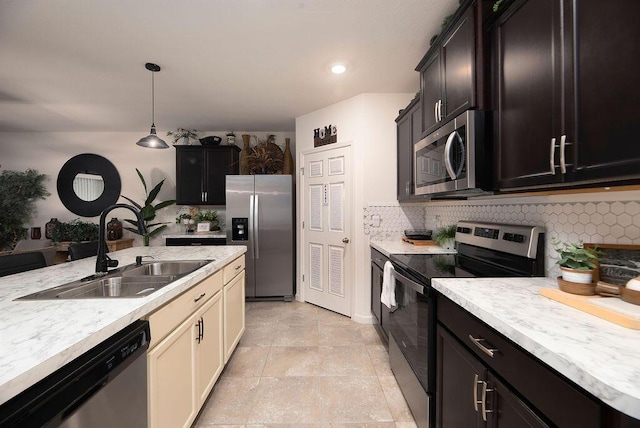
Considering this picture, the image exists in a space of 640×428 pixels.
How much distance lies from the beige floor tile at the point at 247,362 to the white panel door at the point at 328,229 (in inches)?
45.2

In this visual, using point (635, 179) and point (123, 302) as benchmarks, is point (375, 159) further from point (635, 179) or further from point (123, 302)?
point (123, 302)

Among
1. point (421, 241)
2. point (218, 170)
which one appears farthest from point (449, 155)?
point (218, 170)

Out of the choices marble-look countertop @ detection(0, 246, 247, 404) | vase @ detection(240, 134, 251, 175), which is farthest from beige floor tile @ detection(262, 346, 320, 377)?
vase @ detection(240, 134, 251, 175)

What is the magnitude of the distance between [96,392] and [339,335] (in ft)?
7.31

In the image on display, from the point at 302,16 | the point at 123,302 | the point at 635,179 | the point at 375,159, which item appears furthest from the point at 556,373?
the point at 375,159

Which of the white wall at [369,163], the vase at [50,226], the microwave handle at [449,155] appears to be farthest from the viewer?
the vase at [50,226]

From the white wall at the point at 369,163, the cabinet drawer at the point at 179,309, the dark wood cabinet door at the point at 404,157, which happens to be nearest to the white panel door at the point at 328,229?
the white wall at the point at 369,163

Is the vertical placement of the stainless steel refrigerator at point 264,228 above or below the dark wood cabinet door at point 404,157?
below

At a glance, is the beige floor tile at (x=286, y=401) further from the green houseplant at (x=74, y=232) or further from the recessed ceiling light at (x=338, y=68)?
the green houseplant at (x=74, y=232)

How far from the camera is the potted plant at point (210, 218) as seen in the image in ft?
14.2

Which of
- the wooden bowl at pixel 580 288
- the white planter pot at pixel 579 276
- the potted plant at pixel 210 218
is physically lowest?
the wooden bowl at pixel 580 288

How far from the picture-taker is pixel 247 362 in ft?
7.38

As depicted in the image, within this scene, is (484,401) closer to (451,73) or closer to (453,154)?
(453,154)

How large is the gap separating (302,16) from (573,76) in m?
1.62
